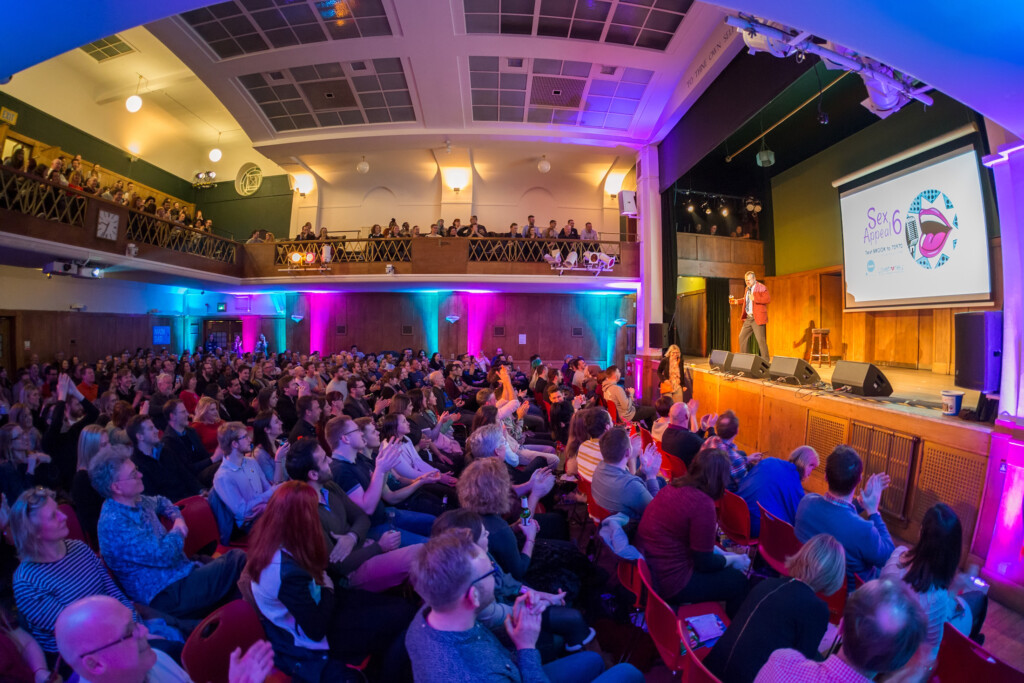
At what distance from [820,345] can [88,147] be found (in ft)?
57.4

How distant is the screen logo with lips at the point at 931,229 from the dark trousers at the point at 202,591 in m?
6.59

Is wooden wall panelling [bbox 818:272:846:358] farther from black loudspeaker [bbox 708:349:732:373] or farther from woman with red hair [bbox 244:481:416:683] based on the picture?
woman with red hair [bbox 244:481:416:683]

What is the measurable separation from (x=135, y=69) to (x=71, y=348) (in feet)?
22.6

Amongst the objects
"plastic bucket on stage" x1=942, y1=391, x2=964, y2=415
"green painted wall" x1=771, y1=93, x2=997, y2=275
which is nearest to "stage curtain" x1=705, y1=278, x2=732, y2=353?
"green painted wall" x1=771, y1=93, x2=997, y2=275

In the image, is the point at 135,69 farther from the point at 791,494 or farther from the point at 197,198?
the point at 791,494

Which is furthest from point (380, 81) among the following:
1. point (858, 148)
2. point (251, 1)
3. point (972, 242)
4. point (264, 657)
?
point (264, 657)

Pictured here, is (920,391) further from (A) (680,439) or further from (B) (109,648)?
(B) (109,648)

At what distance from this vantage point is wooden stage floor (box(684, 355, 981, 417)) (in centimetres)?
404

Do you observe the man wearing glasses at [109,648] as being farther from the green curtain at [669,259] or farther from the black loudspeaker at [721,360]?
the green curtain at [669,259]

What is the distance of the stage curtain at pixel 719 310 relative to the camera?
11.3 metres

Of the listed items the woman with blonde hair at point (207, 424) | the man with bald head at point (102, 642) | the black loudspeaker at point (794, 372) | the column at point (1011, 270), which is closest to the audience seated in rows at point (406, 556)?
the man with bald head at point (102, 642)

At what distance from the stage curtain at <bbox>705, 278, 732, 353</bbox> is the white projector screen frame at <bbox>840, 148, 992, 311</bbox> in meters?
4.64

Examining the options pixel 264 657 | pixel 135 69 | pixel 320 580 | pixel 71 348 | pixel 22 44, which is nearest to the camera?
pixel 264 657

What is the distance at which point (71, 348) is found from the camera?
1065 centimetres
